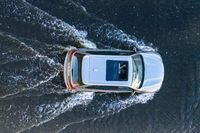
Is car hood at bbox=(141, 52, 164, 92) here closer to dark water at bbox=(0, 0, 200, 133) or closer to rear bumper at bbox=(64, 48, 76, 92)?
dark water at bbox=(0, 0, 200, 133)

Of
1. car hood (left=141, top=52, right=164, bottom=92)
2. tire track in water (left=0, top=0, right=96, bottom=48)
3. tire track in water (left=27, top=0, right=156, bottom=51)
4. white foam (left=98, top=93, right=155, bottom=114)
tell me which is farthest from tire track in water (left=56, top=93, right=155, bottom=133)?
tire track in water (left=0, top=0, right=96, bottom=48)

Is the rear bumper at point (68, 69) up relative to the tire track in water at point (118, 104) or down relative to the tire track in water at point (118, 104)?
up

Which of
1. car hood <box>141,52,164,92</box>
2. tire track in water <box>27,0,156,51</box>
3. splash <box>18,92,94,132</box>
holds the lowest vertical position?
A: splash <box>18,92,94,132</box>

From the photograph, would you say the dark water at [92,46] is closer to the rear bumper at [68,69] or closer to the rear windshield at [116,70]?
the rear bumper at [68,69]

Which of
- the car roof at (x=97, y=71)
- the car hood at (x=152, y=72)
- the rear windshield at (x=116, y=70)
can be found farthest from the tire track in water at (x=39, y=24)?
the car hood at (x=152, y=72)

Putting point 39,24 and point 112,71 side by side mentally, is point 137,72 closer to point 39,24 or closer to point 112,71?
point 112,71

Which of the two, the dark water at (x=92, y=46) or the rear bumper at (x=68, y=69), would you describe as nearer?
the rear bumper at (x=68, y=69)
